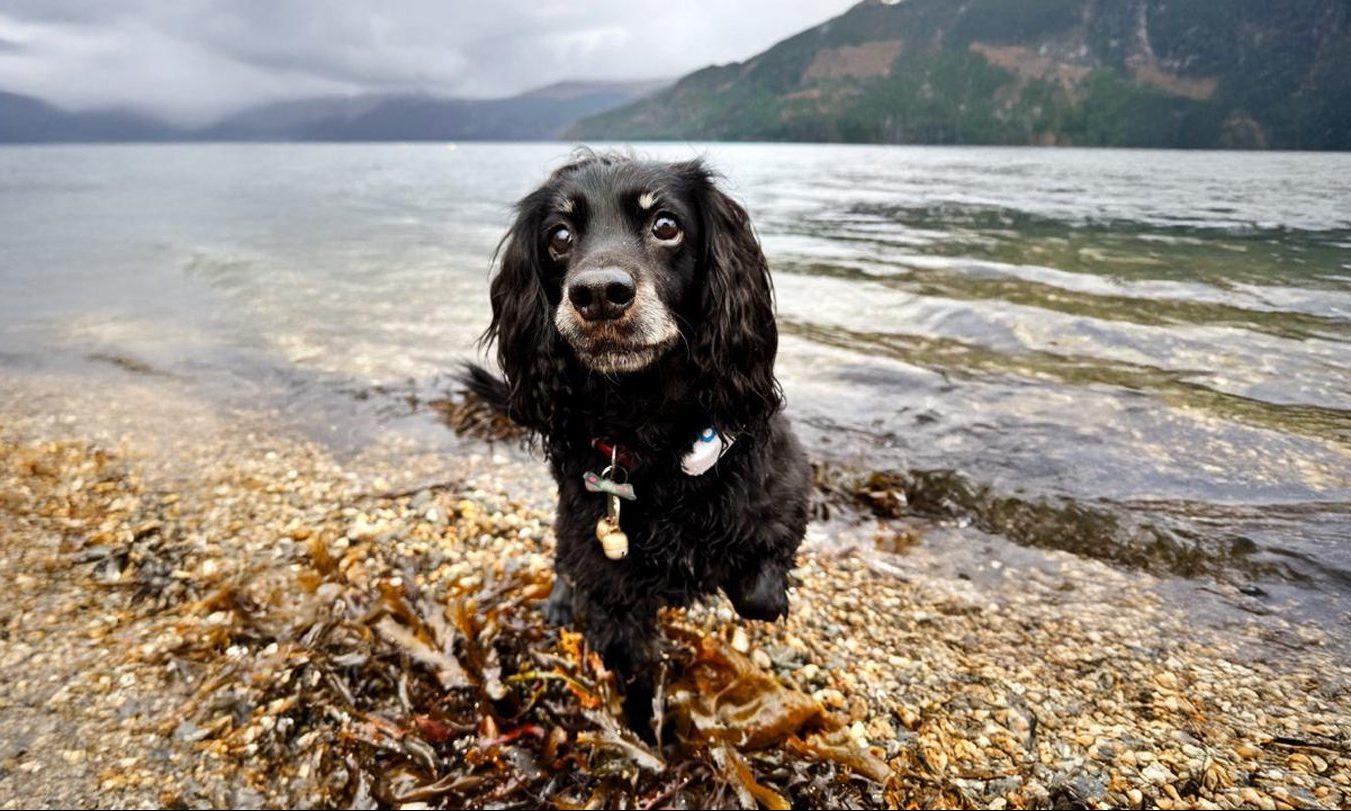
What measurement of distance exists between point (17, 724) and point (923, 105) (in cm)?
16399

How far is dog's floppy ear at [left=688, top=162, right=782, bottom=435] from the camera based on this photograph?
8.75ft

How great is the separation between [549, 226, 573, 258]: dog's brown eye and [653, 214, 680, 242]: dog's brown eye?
355mm

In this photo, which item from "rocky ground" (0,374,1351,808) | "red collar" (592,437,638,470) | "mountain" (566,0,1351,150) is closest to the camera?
"rocky ground" (0,374,1351,808)

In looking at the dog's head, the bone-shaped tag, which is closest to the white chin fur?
the dog's head

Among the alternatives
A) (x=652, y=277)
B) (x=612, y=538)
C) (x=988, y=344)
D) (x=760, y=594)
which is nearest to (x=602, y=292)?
(x=652, y=277)

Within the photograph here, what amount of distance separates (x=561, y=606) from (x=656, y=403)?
3.97 feet

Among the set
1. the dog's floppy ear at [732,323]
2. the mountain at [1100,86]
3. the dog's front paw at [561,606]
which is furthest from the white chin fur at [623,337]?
the mountain at [1100,86]

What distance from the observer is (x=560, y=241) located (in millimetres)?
2832

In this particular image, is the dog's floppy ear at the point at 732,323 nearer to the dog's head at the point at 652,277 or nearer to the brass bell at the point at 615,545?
the dog's head at the point at 652,277

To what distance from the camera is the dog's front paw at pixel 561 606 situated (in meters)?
3.20

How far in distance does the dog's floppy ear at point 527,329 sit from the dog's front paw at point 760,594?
41.0 inches

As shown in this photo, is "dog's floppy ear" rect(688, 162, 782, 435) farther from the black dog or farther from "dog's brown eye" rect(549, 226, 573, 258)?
"dog's brown eye" rect(549, 226, 573, 258)

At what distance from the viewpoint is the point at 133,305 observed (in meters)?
9.62

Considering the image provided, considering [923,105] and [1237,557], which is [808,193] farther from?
[923,105]
